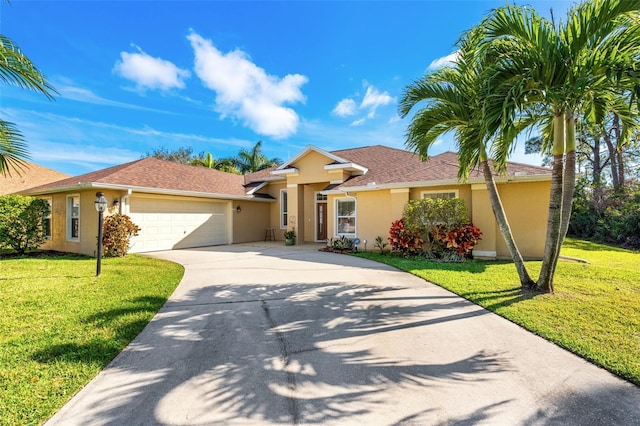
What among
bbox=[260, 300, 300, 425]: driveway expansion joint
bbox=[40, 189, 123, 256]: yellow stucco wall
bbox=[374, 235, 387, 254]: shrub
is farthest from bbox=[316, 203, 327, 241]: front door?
bbox=[260, 300, 300, 425]: driveway expansion joint

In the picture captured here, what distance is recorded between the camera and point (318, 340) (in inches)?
157

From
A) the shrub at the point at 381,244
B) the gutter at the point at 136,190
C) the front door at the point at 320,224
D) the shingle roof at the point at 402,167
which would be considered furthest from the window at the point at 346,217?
the gutter at the point at 136,190

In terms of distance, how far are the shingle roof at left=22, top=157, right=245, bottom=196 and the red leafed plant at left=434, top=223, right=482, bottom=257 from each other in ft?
36.6

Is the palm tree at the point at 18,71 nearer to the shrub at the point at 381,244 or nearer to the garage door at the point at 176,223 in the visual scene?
the garage door at the point at 176,223

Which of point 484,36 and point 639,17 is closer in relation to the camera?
point 639,17

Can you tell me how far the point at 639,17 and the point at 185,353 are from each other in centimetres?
818

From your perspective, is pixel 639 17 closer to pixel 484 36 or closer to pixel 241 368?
pixel 484 36

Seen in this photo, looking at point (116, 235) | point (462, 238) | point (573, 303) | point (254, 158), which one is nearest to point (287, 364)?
point (573, 303)

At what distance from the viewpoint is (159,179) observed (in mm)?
13727

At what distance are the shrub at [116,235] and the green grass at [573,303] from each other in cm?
1031

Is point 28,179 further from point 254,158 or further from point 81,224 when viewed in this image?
point 254,158

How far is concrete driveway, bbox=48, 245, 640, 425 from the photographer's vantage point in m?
2.52

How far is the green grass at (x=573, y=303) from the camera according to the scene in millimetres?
3631

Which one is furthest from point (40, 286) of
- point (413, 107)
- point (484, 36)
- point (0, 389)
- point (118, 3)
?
point (484, 36)
